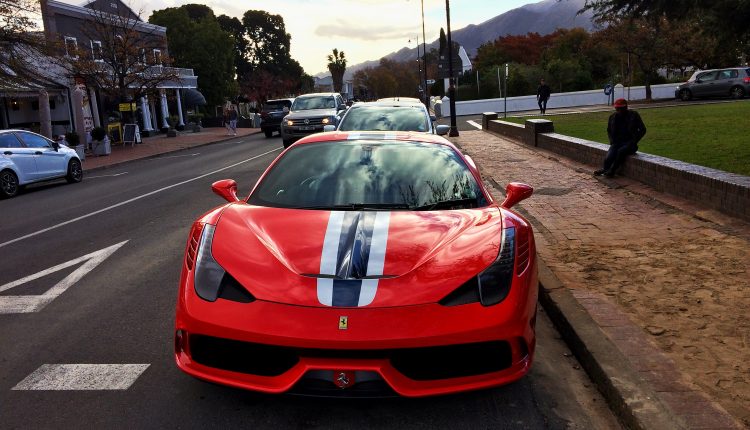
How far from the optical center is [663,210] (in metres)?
8.11

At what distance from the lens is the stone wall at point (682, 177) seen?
7.11m

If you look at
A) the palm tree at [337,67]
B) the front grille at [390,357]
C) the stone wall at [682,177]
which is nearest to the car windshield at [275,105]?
the stone wall at [682,177]

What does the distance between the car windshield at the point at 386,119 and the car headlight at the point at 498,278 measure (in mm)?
7558

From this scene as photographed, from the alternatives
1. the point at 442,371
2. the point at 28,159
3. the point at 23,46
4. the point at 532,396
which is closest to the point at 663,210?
the point at 532,396

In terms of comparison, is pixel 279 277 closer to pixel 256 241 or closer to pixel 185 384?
pixel 256 241

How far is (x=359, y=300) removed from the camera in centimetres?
308

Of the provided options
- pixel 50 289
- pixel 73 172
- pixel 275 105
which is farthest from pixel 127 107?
pixel 50 289

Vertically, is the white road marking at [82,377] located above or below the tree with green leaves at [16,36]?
below

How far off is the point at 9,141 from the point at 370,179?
1446cm

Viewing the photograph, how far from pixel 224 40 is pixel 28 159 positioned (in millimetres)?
51033

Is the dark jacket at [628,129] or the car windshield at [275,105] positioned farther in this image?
the car windshield at [275,105]

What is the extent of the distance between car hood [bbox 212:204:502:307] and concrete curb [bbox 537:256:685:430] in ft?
3.14

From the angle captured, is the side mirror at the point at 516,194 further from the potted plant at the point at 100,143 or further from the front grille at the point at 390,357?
the potted plant at the point at 100,143

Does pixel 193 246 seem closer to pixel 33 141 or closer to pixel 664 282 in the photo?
pixel 664 282
